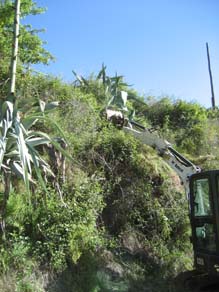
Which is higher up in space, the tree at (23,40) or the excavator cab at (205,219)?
the tree at (23,40)

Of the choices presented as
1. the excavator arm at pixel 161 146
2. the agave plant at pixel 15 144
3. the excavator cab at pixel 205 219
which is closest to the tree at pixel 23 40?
the excavator arm at pixel 161 146

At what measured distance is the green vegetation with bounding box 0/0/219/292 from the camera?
6.02 meters

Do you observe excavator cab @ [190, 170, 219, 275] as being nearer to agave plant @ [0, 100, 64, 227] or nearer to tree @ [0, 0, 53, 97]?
agave plant @ [0, 100, 64, 227]

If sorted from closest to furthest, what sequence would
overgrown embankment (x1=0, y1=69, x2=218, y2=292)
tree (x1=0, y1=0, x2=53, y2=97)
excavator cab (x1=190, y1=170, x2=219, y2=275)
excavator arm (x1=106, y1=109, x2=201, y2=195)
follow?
1. overgrown embankment (x1=0, y1=69, x2=218, y2=292)
2. excavator cab (x1=190, y1=170, x2=219, y2=275)
3. excavator arm (x1=106, y1=109, x2=201, y2=195)
4. tree (x1=0, y1=0, x2=53, y2=97)

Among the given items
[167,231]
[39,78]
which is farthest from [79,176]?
[39,78]

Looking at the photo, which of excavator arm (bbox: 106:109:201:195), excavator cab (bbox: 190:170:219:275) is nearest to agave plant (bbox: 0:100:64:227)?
excavator cab (bbox: 190:170:219:275)

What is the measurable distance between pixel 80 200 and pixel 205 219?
90.9 inches

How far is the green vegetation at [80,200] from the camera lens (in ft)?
19.8

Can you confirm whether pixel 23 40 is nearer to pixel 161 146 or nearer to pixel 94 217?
pixel 161 146

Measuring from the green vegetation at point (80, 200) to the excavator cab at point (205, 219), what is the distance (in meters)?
1.04

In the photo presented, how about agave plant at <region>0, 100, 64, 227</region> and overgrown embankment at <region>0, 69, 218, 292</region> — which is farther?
overgrown embankment at <region>0, 69, 218, 292</region>

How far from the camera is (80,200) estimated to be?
24.5ft

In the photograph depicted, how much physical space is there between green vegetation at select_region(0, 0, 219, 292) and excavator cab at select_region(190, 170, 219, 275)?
3.40 feet

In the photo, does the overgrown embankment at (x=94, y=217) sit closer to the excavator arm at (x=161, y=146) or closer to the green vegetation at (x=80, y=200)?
the green vegetation at (x=80, y=200)
